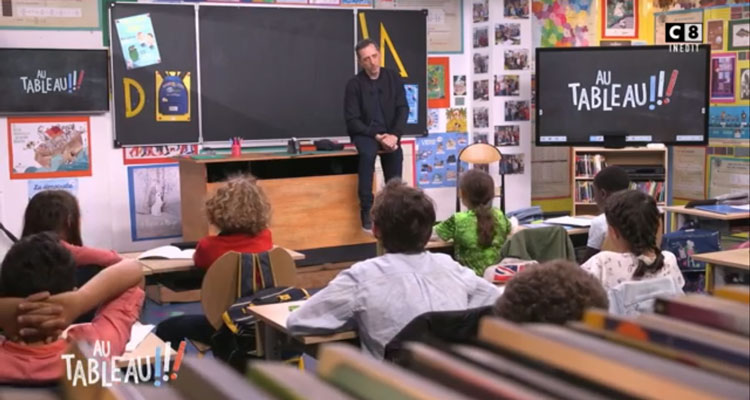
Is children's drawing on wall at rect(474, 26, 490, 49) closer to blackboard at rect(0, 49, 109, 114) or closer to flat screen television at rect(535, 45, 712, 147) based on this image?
flat screen television at rect(535, 45, 712, 147)

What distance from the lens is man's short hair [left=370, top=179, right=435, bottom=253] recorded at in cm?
313

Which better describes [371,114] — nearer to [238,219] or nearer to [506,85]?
[506,85]

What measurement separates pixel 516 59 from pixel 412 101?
3.60 ft

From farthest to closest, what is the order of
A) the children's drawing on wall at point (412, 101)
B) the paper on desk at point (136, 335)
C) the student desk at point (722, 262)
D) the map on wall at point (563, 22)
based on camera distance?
the map on wall at point (563, 22) → the children's drawing on wall at point (412, 101) → the student desk at point (722, 262) → the paper on desk at point (136, 335)

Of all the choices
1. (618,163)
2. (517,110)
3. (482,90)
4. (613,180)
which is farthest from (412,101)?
(613,180)

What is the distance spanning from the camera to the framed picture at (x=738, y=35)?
7.90m

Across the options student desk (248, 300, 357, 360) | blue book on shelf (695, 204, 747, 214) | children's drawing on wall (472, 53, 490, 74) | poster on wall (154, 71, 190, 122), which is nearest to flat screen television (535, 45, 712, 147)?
children's drawing on wall (472, 53, 490, 74)

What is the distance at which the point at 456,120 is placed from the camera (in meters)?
8.52

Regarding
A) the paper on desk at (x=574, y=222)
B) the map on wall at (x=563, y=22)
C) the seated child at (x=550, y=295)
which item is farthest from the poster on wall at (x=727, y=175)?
the seated child at (x=550, y=295)

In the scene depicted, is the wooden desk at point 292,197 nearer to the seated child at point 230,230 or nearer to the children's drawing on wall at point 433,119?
the children's drawing on wall at point 433,119

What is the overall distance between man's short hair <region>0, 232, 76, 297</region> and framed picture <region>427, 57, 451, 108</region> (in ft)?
20.9


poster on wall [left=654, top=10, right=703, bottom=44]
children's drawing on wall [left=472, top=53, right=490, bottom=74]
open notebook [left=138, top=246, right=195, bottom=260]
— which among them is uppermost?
poster on wall [left=654, top=10, right=703, bottom=44]

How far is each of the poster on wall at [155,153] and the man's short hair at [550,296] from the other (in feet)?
19.4

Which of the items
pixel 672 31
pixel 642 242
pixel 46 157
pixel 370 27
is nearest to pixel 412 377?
pixel 642 242
